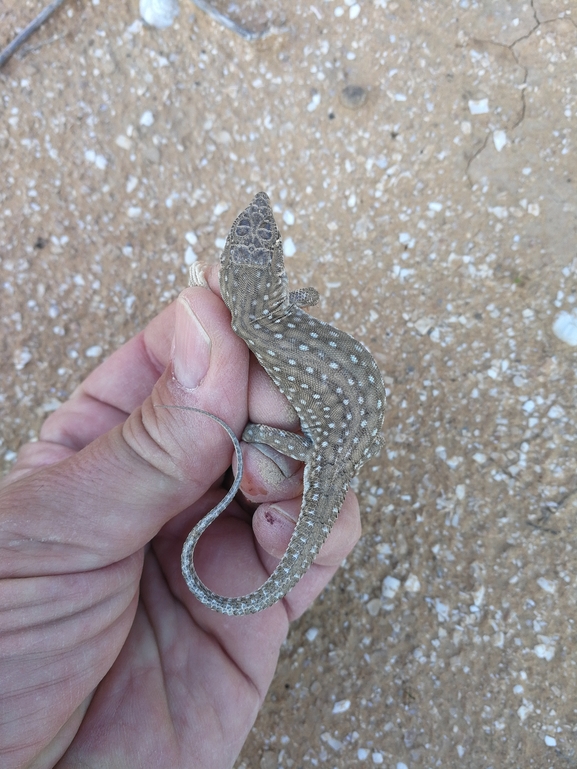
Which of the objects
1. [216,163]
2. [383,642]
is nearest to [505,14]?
[216,163]

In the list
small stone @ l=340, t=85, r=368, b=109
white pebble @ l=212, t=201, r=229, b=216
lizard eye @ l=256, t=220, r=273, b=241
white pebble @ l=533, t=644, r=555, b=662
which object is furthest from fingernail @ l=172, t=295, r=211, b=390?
white pebble @ l=533, t=644, r=555, b=662

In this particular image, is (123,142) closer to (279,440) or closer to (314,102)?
(314,102)

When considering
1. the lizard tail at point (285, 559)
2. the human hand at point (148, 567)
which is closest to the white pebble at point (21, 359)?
the human hand at point (148, 567)

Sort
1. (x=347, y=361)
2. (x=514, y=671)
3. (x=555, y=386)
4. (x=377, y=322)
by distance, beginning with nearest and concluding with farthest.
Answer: (x=347, y=361)
(x=514, y=671)
(x=555, y=386)
(x=377, y=322)

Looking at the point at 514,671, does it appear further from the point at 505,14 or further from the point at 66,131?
the point at 66,131

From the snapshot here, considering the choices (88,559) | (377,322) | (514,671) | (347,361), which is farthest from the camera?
(377,322)

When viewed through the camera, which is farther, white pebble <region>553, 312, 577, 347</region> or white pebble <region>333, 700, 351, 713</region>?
white pebble <region>553, 312, 577, 347</region>

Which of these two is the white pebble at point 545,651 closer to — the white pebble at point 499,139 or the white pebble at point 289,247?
the white pebble at point 289,247

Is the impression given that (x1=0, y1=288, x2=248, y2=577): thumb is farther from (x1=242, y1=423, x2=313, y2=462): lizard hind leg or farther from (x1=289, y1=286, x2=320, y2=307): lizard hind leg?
(x1=289, y1=286, x2=320, y2=307): lizard hind leg
